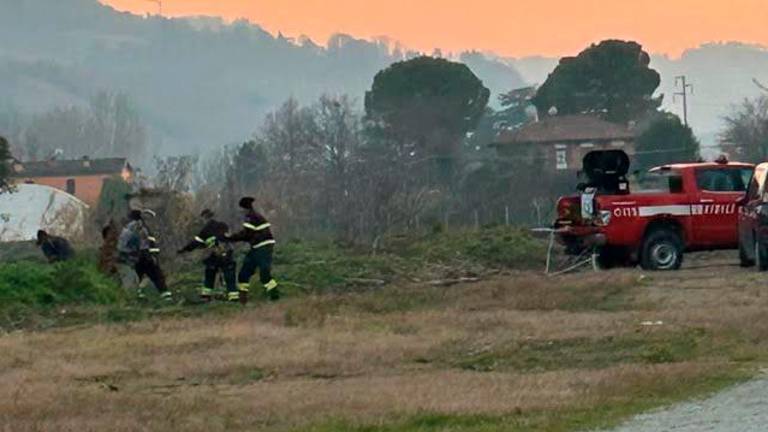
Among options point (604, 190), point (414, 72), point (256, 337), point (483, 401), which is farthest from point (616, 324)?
point (414, 72)

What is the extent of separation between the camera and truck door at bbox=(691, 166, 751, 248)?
28609 mm

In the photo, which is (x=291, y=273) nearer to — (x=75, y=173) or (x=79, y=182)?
(x=79, y=182)

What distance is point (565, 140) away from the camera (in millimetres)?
72688

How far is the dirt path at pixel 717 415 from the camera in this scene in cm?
1207

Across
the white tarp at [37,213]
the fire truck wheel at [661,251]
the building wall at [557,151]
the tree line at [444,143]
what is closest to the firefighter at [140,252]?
the fire truck wheel at [661,251]

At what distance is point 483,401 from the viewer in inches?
558

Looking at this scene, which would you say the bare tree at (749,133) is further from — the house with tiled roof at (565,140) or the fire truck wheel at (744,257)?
the fire truck wheel at (744,257)

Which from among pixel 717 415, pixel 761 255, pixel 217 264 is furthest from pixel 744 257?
pixel 717 415

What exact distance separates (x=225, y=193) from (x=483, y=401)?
34.2 m

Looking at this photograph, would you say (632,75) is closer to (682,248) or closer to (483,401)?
(682,248)

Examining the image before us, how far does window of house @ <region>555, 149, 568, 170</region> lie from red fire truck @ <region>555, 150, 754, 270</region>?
130 feet

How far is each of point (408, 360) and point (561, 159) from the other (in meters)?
54.1

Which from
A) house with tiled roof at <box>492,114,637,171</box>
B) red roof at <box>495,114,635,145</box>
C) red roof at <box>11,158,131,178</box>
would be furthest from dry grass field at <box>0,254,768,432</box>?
red roof at <box>11,158,131,178</box>

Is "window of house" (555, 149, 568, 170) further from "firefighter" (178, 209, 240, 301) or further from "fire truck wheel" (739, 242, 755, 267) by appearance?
"firefighter" (178, 209, 240, 301)
